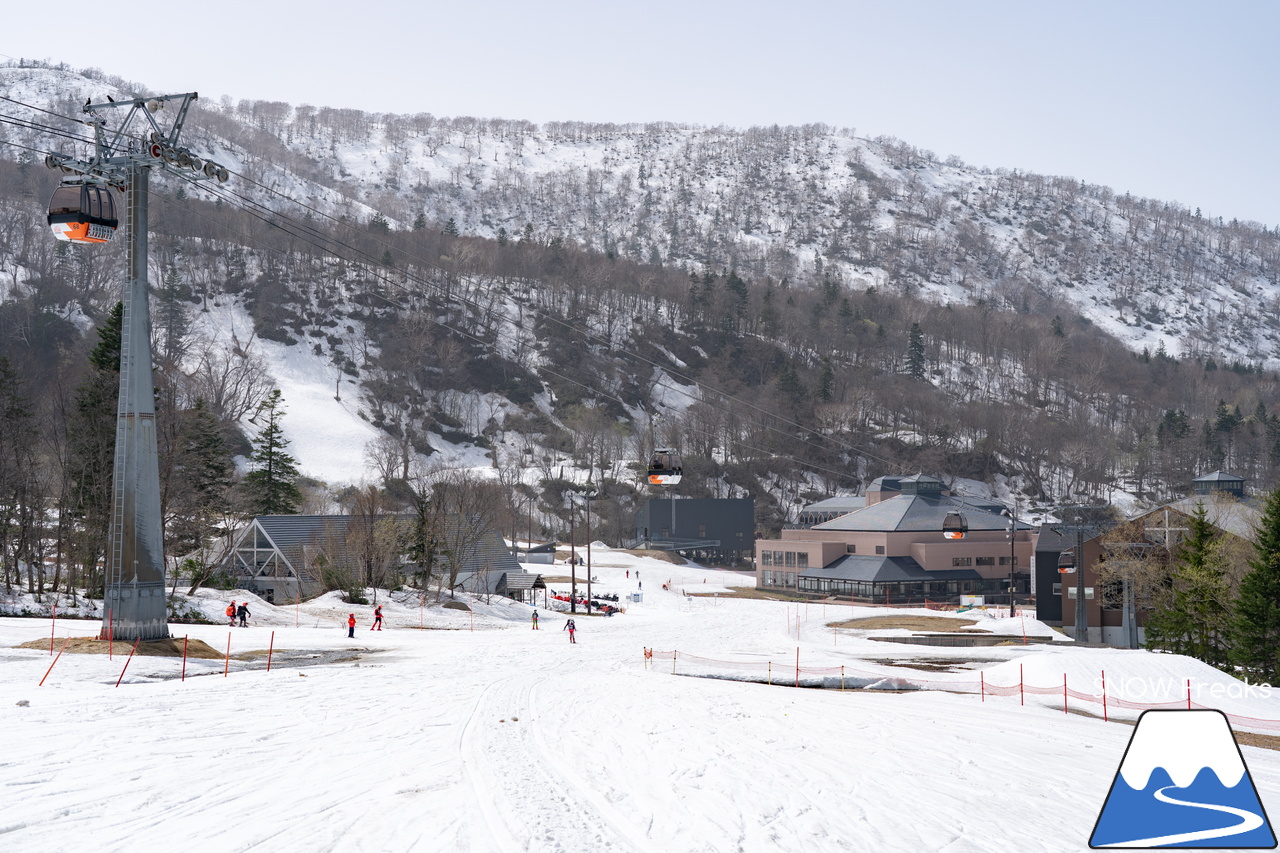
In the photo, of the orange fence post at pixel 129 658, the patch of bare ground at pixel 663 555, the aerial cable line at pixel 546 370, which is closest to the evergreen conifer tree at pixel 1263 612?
the orange fence post at pixel 129 658

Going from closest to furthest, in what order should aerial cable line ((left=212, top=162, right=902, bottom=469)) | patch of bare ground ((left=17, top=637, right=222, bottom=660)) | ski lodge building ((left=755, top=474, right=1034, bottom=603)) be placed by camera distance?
patch of bare ground ((left=17, top=637, right=222, bottom=660)) < ski lodge building ((left=755, top=474, right=1034, bottom=603)) < aerial cable line ((left=212, top=162, right=902, bottom=469))

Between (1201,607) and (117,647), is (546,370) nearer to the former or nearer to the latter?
(1201,607)

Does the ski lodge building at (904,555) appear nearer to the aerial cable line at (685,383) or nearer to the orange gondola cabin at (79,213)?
the aerial cable line at (685,383)

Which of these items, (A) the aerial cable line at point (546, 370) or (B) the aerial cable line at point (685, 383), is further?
(B) the aerial cable line at point (685, 383)

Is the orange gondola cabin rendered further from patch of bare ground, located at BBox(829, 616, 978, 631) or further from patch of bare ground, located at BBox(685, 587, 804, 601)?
patch of bare ground, located at BBox(685, 587, 804, 601)

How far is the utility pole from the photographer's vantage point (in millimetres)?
22938

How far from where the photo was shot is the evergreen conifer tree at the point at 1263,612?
105 ft

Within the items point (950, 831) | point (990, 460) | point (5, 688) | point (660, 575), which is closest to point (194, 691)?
point (5, 688)

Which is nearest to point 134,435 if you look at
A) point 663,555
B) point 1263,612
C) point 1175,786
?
point 1175,786

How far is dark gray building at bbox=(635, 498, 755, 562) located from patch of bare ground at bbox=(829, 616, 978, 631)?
4694cm

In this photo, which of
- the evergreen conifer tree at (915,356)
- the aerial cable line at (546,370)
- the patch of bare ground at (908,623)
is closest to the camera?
the patch of bare ground at (908,623)

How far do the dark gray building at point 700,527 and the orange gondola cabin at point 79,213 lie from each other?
273ft

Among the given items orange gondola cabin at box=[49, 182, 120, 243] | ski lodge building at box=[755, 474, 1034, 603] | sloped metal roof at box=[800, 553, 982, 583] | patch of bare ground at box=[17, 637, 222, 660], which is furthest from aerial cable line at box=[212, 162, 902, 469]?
orange gondola cabin at box=[49, 182, 120, 243]

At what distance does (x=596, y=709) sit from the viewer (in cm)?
1903
